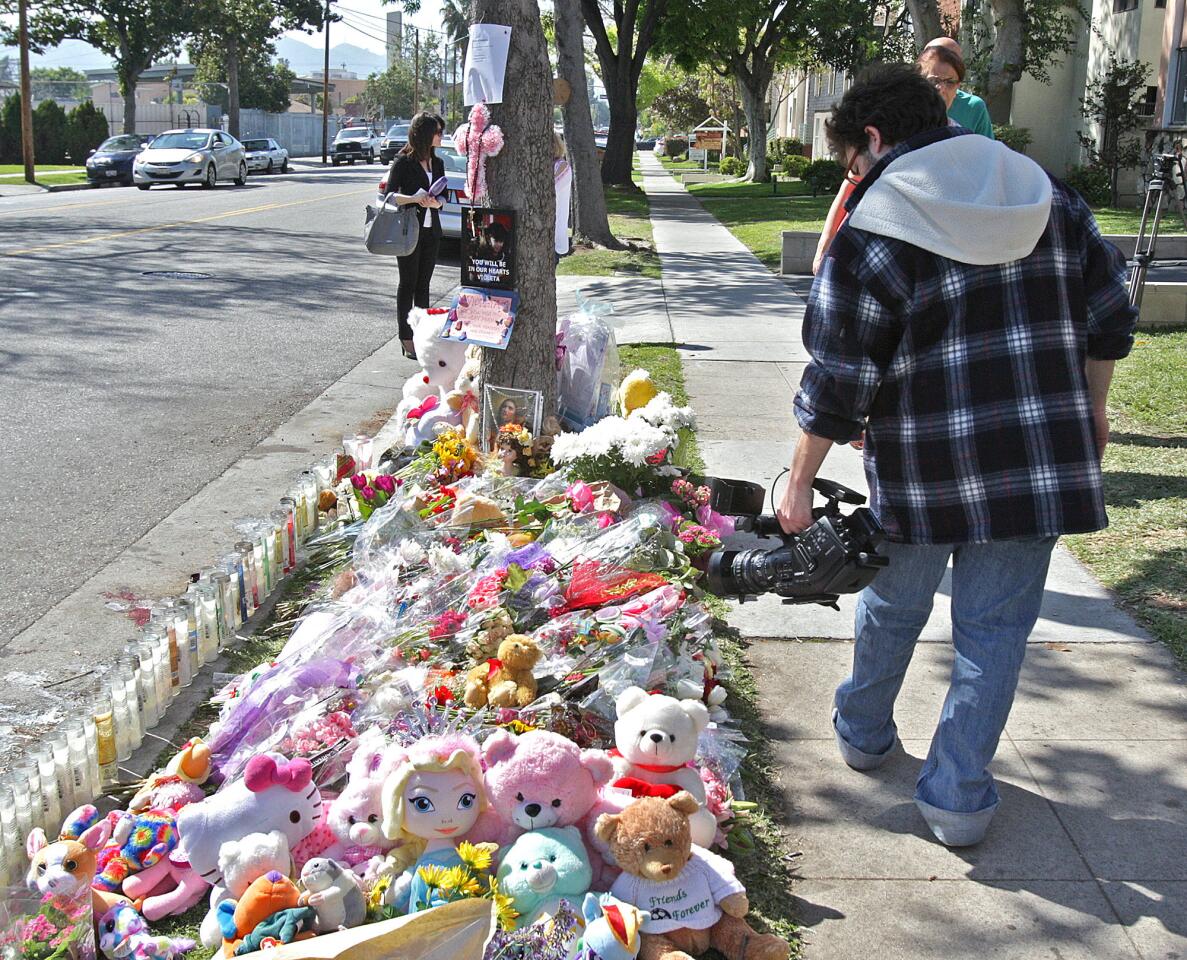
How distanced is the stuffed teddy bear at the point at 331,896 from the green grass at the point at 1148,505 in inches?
117

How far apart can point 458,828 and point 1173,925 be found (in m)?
1.68

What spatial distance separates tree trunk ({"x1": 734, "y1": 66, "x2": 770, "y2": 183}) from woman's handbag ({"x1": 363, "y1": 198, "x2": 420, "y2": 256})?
3310 centimetres

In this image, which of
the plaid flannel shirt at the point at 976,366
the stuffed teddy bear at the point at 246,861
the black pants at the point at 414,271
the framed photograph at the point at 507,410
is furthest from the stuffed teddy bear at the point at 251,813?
the black pants at the point at 414,271

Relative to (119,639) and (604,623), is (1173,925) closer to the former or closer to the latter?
(604,623)

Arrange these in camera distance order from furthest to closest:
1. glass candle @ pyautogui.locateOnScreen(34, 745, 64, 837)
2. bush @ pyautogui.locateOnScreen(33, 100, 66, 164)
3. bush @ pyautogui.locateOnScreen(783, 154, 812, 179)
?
bush @ pyautogui.locateOnScreen(33, 100, 66, 164), bush @ pyautogui.locateOnScreen(783, 154, 812, 179), glass candle @ pyautogui.locateOnScreen(34, 745, 64, 837)

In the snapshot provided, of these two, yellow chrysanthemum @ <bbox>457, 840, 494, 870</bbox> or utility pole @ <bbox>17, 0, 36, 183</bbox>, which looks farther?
utility pole @ <bbox>17, 0, 36, 183</bbox>

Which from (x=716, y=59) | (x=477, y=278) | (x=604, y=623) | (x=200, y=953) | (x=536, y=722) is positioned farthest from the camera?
(x=716, y=59)

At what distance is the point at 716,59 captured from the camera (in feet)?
134

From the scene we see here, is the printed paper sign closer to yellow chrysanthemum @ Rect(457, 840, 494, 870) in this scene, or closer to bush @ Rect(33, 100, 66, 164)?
yellow chrysanthemum @ Rect(457, 840, 494, 870)

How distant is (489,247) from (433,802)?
3297 millimetres

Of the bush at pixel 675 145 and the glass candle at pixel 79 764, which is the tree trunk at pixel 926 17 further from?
the bush at pixel 675 145

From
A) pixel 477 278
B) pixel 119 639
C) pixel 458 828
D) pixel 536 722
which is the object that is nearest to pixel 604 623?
pixel 536 722

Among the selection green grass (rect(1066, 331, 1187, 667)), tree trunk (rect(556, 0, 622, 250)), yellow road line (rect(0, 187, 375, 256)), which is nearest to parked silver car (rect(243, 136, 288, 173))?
yellow road line (rect(0, 187, 375, 256))

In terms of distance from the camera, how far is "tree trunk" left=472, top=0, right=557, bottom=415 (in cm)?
533
